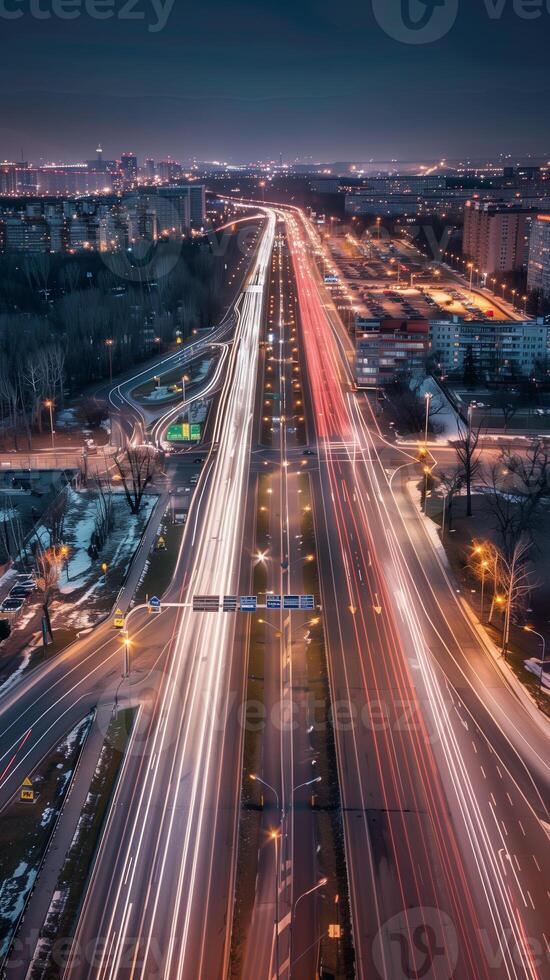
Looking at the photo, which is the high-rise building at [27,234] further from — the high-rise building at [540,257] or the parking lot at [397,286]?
the high-rise building at [540,257]

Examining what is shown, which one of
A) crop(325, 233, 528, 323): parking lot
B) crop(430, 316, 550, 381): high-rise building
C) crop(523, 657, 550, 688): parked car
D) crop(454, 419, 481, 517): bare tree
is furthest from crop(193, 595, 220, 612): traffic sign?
crop(325, 233, 528, 323): parking lot

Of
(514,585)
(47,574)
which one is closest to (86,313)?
(47,574)

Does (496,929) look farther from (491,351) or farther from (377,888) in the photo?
(491,351)

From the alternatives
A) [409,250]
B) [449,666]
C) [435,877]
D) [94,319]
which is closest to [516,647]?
[449,666]

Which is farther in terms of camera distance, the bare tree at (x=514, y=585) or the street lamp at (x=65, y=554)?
the street lamp at (x=65, y=554)

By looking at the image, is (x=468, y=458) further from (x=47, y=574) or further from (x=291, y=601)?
(x=47, y=574)

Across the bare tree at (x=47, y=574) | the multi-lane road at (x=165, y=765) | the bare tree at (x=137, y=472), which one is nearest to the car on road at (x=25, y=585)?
the bare tree at (x=47, y=574)
